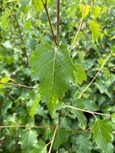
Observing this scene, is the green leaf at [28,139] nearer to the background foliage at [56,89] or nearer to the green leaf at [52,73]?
the background foliage at [56,89]

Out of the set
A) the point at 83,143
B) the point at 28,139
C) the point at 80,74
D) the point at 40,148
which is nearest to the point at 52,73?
the point at 80,74

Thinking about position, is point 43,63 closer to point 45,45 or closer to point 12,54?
point 45,45

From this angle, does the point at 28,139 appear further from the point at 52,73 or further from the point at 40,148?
the point at 52,73

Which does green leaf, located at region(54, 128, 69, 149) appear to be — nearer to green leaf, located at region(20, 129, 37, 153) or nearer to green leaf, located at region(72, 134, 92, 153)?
green leaf, located at region(20, 129, 37, 153)

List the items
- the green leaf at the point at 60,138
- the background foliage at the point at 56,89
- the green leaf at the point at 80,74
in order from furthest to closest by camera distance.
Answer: the green leaf at the point at 60,138
the green leaf at the point at 80,74
the background foliage at the point at 56,89

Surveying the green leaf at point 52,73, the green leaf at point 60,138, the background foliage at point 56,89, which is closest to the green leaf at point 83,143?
the background foliage at point 56,89

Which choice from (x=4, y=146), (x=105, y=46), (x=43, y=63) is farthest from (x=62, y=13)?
(x=43, y=63)

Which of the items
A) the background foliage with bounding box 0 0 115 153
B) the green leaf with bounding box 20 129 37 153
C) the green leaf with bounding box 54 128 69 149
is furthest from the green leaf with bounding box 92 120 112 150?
the green leaf with bounding box 20 129 37 153

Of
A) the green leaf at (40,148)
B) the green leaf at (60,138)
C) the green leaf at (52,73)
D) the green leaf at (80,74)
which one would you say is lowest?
the green leaf at (40,148)
